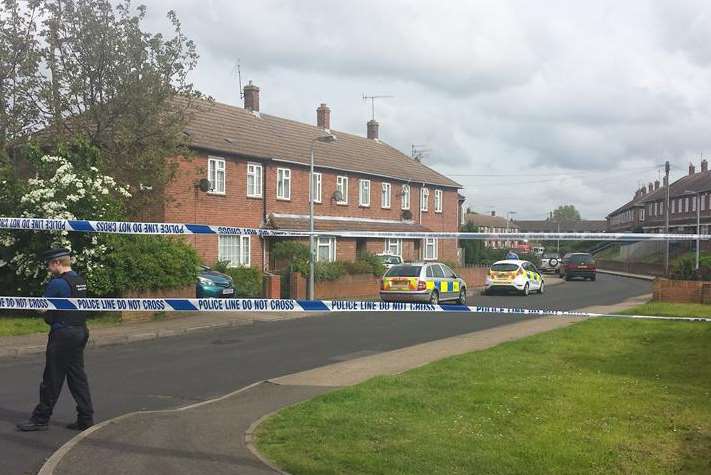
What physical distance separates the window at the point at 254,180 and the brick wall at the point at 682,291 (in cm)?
1584

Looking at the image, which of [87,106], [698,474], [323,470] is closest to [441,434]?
[323,470]

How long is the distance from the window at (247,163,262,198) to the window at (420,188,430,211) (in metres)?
13.9

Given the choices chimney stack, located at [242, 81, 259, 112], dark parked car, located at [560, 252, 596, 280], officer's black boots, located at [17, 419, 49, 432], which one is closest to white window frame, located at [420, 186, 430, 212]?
dark parked car, located at [560, 252, 596, 280]

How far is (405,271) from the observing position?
884 inches

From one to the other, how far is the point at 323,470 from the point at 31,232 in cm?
1320

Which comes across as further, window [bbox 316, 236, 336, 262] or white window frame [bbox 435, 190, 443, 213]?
white window frame [bbox 435, 190, 443, 213]

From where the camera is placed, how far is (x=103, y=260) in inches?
667

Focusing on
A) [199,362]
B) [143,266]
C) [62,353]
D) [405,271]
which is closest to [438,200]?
[405,271]

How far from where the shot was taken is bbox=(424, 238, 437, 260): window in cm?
4115

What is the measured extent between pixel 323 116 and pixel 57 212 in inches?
1041

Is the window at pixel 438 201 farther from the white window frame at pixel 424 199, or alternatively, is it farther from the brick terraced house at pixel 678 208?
the brick terraced house at pixel 678 208

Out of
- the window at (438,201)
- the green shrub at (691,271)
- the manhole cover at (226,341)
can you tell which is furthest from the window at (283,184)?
the manhole cover at (226,341)

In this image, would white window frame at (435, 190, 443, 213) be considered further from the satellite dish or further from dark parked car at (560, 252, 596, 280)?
the satellite dish

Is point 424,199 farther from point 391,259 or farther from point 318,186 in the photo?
point 391,259
